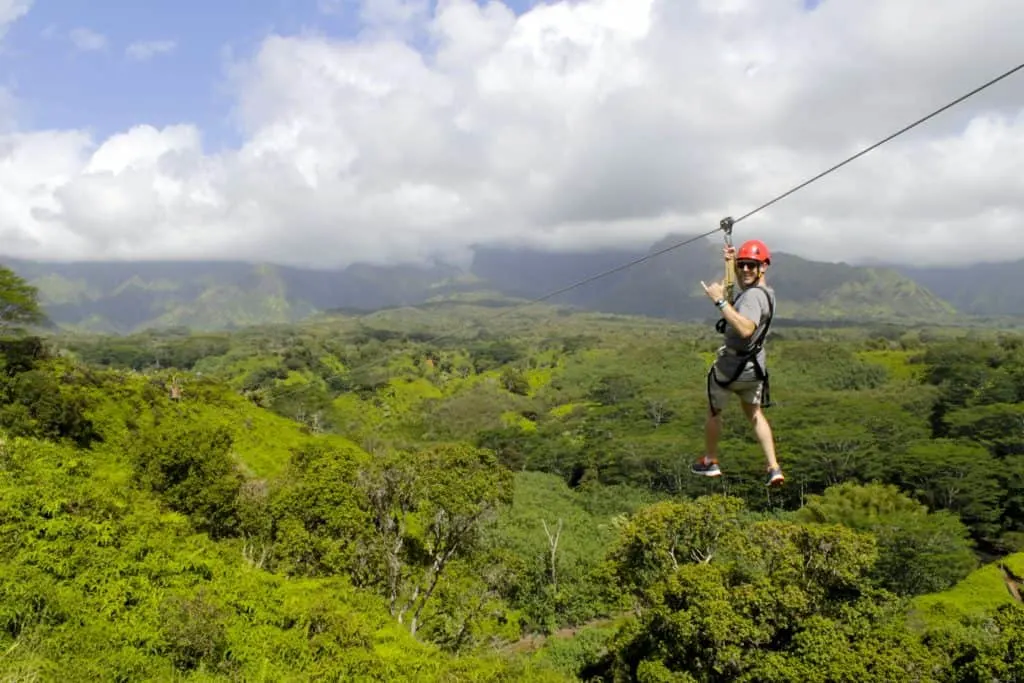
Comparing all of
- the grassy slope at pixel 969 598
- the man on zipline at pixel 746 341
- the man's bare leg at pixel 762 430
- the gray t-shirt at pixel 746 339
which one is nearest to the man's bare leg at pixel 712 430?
the man on zipline at pixel 746 341

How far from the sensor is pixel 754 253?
6.77 metres

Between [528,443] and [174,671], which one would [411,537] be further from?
[528,443]

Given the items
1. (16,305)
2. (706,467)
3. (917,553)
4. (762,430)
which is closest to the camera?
(762,430)

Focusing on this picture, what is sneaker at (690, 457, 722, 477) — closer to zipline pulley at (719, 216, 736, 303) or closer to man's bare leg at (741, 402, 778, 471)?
man's bare leg at (741, 402, 778, 471)

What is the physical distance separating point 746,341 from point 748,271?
819 mm

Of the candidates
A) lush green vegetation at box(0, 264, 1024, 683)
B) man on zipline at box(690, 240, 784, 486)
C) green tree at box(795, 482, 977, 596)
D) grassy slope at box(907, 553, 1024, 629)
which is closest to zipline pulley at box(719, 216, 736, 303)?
man on zipline at box(690, 240, 784, 486)

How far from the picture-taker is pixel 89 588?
14453mm

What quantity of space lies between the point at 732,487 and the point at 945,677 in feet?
166

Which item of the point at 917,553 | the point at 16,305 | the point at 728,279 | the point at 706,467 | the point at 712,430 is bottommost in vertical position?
the point at 917,553

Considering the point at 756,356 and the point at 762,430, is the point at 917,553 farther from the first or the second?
the point at 756,356

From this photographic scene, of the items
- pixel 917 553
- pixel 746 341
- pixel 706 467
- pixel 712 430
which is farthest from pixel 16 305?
pixel 917 553

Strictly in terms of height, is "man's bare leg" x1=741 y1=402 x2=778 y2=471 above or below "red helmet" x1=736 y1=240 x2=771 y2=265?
below

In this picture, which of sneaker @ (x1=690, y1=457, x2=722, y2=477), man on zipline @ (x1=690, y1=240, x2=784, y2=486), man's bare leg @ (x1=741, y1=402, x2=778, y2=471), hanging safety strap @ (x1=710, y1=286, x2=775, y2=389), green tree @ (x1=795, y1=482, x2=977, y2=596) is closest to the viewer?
man on zipline @ (x1=690, y1=240, x2=784, y2=486)

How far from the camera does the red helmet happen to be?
6715 millimetres
